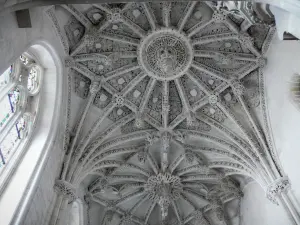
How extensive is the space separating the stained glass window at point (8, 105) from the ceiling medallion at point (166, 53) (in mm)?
5033

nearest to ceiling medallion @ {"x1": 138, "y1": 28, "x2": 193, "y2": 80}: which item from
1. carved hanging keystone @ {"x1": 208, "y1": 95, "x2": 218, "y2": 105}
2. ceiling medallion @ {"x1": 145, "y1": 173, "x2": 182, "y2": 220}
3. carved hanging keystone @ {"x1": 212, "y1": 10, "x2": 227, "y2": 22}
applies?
carved hanging keystone @ {"x1": 212, "y1": 10, "x2": 227, "y2": 22}

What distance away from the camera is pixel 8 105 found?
1095 centimetres

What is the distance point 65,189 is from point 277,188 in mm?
6868

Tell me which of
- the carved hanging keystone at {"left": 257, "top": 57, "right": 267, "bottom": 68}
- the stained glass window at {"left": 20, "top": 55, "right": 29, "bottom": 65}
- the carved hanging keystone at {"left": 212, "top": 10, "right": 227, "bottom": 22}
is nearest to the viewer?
the stained glass window at {"left": 20, "top": 55, "right": 29, "bottom": 65}

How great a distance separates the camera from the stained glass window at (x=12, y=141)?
10503 millimetres

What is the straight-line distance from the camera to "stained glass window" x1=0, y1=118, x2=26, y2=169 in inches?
414

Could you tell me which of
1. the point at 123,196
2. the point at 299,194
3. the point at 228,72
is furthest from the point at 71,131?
the point at 299,194

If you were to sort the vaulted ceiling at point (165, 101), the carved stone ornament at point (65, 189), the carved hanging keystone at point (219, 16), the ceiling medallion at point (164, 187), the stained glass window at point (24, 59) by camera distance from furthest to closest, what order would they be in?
the ceiling medallion at point (164, 187) → the vaulted ceiling at point (165, 101) → the carved hanging keystone at point (219, 16) → the stained glass window at point (24, 59) → the carved stone ornament at point (65, 189)

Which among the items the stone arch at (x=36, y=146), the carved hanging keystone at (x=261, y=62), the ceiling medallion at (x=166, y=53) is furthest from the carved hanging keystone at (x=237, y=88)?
the stone arch at (x=36, y=146)

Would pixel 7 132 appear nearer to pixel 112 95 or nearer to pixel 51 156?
pixel 51 156

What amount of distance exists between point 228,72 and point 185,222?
731 cm

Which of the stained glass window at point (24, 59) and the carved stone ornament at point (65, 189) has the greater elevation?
the stained glass window at point (24, 59)

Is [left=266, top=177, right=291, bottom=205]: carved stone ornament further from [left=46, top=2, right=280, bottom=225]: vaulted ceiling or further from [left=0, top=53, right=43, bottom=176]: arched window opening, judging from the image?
[left=0, top=53, right=43, bottom=176]: arched window opening

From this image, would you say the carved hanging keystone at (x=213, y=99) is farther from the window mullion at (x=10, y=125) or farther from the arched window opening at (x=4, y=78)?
the arched window opening at (x=4, y=78)
